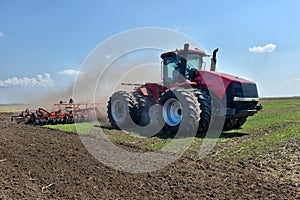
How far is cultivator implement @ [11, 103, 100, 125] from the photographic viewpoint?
548 inches

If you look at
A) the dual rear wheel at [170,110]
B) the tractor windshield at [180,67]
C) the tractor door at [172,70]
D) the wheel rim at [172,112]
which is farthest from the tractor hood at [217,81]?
the wheel rim at [172,112]

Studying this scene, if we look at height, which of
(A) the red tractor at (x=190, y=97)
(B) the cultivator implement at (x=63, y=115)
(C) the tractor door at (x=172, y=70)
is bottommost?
(B) the cultivator implement at (x=63, y=115)

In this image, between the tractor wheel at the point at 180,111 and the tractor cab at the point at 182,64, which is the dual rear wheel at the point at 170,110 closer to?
the tractor wheel at the point at 180,111

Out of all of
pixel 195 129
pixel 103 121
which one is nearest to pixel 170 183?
pixel 195 129

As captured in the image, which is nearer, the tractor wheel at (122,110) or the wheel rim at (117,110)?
the tractor wheel at (122,110)

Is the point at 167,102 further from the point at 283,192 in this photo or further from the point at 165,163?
the point at 283,192

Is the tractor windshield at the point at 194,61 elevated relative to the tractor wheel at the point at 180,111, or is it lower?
elevated

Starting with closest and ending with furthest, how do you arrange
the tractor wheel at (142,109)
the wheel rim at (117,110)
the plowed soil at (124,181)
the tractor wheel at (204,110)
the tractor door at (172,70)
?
the plowed soil at (124,181) < the tractor wheel at (204,110) < the tractor door at (172,70) < the tractor wheel at (142,109) < the wheel rim at (117,110)

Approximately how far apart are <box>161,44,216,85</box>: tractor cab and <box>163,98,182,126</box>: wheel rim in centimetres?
106

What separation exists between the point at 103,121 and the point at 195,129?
7028mm

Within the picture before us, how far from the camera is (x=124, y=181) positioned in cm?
483

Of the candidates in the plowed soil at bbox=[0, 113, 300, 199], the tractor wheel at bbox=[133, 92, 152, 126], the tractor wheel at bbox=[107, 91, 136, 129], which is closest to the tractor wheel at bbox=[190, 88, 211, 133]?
the tractor wheel at bbox=[133, 92, 152, 126]

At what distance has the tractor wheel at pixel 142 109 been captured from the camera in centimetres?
1158

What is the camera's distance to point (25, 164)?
228 inches
